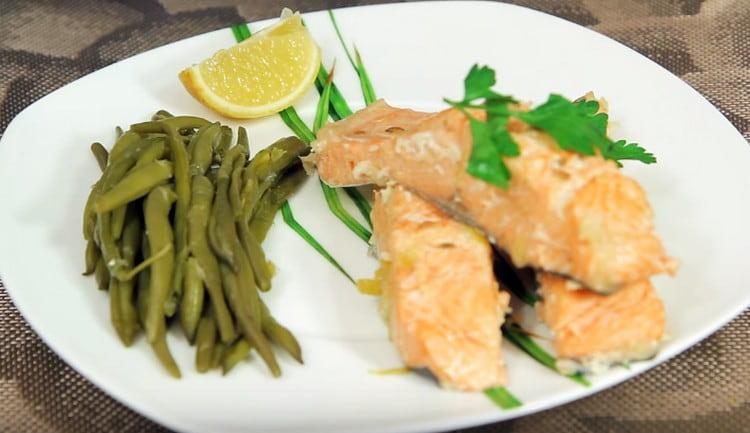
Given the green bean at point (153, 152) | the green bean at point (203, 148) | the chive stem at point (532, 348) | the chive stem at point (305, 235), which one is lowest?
the chive stem at point (532, 348)

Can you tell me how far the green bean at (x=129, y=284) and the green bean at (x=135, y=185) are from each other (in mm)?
111

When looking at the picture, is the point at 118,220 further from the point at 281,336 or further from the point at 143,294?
the point at 281,336

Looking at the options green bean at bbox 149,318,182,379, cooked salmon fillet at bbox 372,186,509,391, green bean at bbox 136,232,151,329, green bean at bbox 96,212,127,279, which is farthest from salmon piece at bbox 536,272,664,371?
green bean at bbox 96,212,127,279

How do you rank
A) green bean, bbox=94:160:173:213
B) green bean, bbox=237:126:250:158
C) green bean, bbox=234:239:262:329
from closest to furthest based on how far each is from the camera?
green bean, bbox=234:239:262:329 < green bean, bbox=94:160:173:213 < green bean, bbox=237:126:250:158

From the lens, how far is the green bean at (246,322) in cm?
292

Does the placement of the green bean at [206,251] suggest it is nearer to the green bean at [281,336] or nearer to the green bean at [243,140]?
the green bean at [281,336]

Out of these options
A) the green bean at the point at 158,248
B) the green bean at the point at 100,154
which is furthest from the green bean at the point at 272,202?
the green bean at the point at 100,154

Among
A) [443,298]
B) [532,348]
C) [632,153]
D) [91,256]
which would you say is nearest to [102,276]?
[91,256]

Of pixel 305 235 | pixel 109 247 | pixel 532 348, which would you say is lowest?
pixel 532 348

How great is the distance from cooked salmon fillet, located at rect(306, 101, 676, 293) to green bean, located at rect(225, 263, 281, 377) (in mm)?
785

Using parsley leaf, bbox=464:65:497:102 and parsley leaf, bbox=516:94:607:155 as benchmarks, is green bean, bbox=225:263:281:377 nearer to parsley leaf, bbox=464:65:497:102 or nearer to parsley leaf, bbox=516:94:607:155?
parsley leaf, bbox=464:65:497:102

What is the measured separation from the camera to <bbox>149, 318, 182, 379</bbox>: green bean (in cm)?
288

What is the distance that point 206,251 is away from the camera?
124 inches

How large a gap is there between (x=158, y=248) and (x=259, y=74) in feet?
4.60
